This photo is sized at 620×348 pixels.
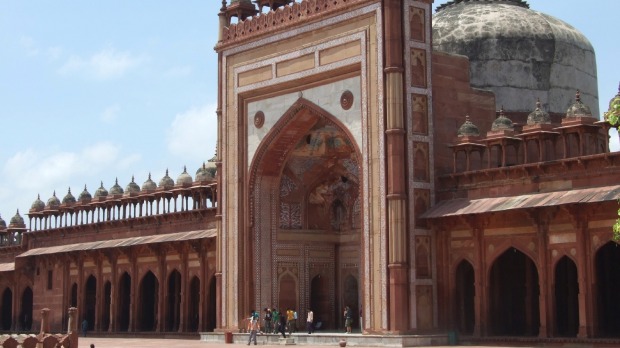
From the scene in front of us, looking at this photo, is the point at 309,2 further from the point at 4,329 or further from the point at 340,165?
the point at 4,329

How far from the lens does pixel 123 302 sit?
41.5 m

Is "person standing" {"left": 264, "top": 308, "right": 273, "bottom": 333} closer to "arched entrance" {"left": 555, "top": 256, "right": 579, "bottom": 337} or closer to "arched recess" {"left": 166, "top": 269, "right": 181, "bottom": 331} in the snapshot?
"arched recess" {"left": 166, "top": 269, "right": 181, "bottom": 331}

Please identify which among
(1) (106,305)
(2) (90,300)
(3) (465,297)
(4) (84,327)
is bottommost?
(4) (84,327)

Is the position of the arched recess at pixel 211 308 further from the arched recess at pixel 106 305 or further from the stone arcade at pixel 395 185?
the arched recess at pixel 106 305

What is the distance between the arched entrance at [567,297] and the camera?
26.7m

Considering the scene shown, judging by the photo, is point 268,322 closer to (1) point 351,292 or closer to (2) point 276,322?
(2) point 276,322

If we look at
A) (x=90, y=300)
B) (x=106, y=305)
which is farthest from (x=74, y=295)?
(x=106, y=305)

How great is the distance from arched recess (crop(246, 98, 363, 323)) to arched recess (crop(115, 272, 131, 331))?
1004 centimetres

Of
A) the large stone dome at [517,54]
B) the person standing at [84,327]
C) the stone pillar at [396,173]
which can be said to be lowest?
the person standing at [84,327]

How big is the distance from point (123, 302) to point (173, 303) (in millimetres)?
2908

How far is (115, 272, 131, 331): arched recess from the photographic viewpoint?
40469 mm

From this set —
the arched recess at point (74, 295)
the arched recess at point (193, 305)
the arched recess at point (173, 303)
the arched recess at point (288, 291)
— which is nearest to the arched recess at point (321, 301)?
the arched recess at point (288, 291)

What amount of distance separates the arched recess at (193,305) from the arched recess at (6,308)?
15.0m

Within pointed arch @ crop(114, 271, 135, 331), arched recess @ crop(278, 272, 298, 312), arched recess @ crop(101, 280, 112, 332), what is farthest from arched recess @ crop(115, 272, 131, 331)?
arched recess @ crop(278, 272, 298, 312)
